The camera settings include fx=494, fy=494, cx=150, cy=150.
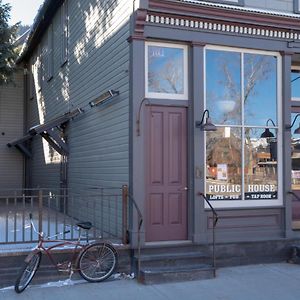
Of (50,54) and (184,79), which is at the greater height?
(50,54)

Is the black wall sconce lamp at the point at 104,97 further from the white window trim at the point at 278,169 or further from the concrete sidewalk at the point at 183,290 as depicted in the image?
the concrete sidewalk at the point at 183,290

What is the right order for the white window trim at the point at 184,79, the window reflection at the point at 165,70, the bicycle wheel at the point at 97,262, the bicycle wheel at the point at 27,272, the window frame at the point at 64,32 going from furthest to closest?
1. the window frame at the point at 64,32
2. the window reflection at the point at 165,70
3. the white window trim at the point at 184,79
4. the bicycle wheel at the point at 97,262
5. the bicycle wheel at the point at 27,272

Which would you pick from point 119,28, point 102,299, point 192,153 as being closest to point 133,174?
point 192,153

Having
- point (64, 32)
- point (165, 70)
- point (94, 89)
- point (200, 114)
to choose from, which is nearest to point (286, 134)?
point (200, 114)

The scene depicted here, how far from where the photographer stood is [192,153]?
877 centimetres

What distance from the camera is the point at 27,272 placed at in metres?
7.18

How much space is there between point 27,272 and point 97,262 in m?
1.11

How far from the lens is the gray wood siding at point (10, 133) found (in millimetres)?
19922

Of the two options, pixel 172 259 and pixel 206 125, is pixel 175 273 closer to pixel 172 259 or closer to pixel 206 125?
pixel 172 259

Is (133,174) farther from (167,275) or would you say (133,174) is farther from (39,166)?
(39,166)

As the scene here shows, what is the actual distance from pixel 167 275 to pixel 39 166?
10983 millimetres

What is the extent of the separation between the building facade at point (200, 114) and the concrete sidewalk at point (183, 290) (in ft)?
3.12

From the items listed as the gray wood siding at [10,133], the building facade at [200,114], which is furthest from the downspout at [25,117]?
the building facade at [200,114]

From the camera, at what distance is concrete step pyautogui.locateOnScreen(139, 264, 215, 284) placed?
7676 mm
